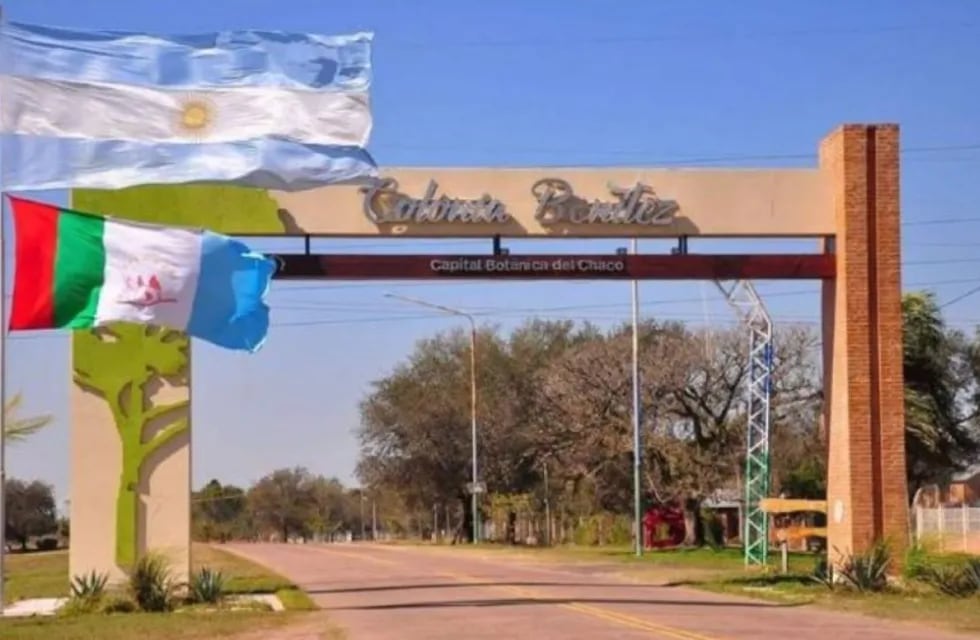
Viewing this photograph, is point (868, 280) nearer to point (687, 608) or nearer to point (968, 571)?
point (968, 571)

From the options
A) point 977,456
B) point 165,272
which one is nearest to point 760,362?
point 165,272

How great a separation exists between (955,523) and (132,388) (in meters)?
27.3

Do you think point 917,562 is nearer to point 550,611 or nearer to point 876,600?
point 876,600

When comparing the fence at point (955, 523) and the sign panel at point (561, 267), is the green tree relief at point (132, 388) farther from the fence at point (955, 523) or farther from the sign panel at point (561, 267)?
the fence at point (955, 523)

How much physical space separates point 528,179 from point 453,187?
1460mm

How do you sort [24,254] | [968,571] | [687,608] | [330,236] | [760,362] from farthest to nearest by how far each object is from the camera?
[760,362], [330,236], [968,571], [687,608], [24,254]

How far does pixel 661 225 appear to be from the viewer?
105 ft

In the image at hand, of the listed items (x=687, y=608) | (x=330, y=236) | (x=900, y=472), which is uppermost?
(x=330, y=236)

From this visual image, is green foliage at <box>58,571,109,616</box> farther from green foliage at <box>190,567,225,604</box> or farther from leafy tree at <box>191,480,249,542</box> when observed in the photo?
leafy tree at <box>191,480,249,542</box>

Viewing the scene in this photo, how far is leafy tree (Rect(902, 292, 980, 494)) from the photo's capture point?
59.9 meters

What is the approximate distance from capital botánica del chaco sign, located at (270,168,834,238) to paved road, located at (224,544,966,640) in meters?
7.01

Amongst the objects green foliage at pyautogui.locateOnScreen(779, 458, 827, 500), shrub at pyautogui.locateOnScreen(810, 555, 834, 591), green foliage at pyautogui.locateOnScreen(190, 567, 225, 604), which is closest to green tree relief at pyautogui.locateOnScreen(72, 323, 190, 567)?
green foliage at pyautogui.locateOnScreen(190, 567, 225, 604)

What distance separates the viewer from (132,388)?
98.9 ft

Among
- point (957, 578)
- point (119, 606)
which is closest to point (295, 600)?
point (119, 606)
